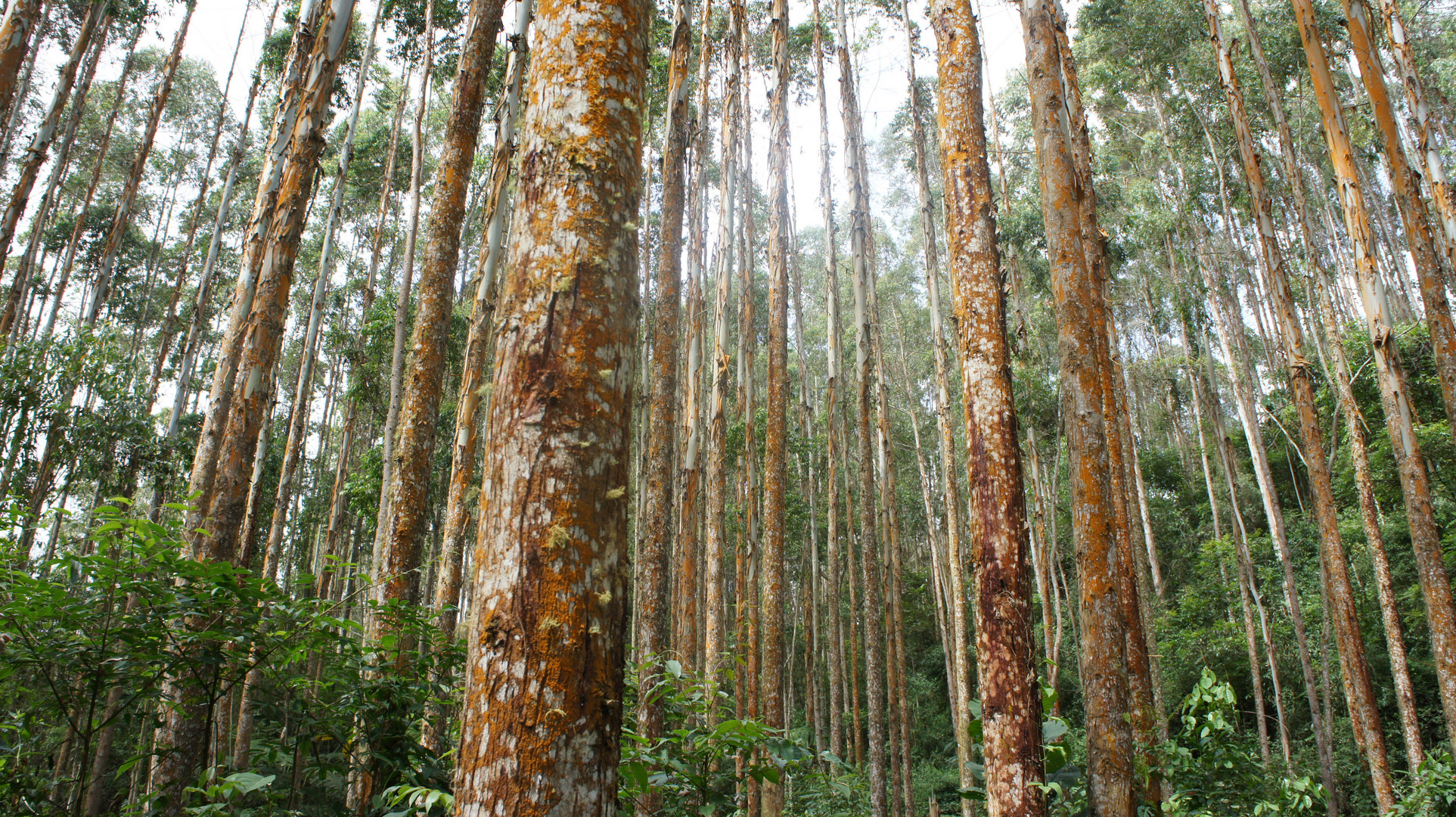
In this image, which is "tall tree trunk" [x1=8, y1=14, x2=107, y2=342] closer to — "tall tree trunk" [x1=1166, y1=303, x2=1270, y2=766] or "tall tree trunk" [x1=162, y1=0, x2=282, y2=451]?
"tall tree trunk" [x1=162, y1=0, x2=282, y2=451]

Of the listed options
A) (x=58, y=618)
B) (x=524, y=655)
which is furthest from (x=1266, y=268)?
(x=58, y=618)

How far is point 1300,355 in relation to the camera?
20.1ft

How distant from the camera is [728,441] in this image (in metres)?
11.6

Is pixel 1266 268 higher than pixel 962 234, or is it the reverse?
pixel 1266 268

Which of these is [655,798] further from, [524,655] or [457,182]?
[457,182]

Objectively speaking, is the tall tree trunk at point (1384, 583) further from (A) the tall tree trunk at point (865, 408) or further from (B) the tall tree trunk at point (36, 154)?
(B) the tall tree trunk at point (36, 154)

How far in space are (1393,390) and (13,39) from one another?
1013 centimetres

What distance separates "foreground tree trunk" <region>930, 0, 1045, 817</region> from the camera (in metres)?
2.49

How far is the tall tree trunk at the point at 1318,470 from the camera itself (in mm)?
5762

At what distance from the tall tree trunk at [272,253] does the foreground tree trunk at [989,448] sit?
11.0 ft

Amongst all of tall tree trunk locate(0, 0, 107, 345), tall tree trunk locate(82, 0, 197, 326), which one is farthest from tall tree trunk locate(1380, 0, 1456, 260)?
tall tree trunk locate(82, 0, 197, 326)

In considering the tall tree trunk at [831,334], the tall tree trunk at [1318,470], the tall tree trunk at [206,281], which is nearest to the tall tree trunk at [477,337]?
the tall tree trunk at [831,334]

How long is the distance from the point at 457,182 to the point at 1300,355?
7.19 metres

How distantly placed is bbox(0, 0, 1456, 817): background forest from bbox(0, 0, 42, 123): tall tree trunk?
3 cm
